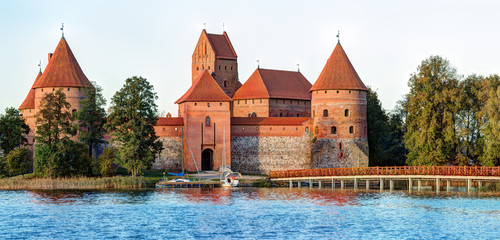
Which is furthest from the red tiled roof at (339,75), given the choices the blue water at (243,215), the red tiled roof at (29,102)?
the red tiled roof at (29,102)

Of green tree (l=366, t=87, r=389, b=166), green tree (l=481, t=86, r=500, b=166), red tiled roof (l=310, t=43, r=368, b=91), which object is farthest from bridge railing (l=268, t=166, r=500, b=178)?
green tree (l=366, t=87, r=389, b=166)

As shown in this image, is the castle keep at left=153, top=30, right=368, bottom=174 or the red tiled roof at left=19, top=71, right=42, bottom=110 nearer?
the castle keep at left=153, top=30, right=368, bottom=174

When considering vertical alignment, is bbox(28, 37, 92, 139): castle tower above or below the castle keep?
above

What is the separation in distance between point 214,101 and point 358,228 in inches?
928

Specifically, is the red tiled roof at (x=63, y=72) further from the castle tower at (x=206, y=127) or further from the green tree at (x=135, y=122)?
the castle tower at (x=206, y=127)

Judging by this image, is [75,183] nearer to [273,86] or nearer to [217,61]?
[273,86]

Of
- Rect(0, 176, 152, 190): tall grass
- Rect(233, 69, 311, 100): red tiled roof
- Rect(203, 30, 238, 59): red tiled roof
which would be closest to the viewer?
Rect(0, 176, 152, 190): tall grass

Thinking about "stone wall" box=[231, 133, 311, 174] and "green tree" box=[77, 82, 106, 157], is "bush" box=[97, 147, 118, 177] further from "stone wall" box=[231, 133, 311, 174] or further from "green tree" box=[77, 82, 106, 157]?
"stone wall" box=[231, 133, 311, 174]

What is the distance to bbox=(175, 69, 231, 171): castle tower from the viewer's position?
51.2 meters

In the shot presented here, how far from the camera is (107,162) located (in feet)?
150

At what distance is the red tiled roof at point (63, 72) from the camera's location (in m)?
50.8

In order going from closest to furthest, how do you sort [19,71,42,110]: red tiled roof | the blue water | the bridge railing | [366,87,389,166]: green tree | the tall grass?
the blue water, the bridge railing, the tall grass, [366,87,389,166]: green tree, [19,71,42,110]: red tiled roof

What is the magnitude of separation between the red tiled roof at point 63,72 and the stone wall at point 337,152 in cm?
1588

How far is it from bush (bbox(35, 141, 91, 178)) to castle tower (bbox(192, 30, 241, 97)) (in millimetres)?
20186
